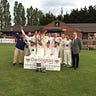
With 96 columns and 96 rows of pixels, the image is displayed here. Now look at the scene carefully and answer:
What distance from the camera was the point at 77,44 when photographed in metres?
17.6

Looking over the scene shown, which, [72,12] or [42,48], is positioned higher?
[72,12]

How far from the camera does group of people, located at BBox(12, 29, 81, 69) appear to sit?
58.2ft

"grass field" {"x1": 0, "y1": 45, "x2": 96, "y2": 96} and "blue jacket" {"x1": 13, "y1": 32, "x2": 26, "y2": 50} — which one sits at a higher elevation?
"blue jacket" {"x1": 13, "y1": 32, "x2": 26, "y2": 50}

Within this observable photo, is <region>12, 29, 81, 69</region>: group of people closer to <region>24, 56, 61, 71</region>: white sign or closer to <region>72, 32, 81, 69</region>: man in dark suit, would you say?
<region>72, 32, 81, 69</region>: man in dark suit

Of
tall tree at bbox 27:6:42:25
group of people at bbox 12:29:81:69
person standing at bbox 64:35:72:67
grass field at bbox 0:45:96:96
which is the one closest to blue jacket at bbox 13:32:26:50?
group of people at bbox 12:29:81:69

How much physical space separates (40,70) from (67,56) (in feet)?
10.4

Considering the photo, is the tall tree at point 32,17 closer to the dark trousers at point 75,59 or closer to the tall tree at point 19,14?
the tall tree at point 19,14

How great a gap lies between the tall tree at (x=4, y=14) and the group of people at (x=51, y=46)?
88533mm

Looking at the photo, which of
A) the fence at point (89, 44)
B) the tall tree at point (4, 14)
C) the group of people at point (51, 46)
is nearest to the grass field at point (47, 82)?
the group of people at point (51, 46)

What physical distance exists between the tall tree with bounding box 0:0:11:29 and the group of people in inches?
3486

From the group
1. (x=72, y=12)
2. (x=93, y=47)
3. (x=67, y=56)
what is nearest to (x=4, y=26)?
(x=72, y=12)

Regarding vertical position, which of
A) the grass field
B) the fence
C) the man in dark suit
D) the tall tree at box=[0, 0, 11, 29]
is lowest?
the grass field

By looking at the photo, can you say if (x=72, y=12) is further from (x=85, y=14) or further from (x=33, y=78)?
(x=33, y=78)

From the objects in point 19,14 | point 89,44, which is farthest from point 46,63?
point 19,14
